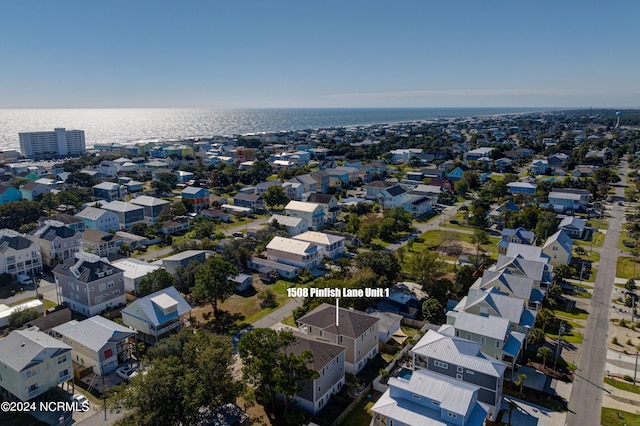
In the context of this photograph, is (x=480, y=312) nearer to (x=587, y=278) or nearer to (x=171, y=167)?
(x=587, y=278)

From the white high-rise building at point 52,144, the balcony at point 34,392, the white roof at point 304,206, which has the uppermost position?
the white high-rise building at point 52,144

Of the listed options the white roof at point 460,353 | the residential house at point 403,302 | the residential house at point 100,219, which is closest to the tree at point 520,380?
the white roof at point 460,353

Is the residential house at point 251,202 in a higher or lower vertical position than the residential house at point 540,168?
lower

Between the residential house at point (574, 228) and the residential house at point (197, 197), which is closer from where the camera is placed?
the residential house at point (574, 228)

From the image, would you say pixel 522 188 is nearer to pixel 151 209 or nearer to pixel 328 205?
pixel 328 205

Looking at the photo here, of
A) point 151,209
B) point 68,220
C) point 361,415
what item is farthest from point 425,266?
point 68,220

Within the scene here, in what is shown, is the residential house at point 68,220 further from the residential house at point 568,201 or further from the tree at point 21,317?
the residential house at point 568,201

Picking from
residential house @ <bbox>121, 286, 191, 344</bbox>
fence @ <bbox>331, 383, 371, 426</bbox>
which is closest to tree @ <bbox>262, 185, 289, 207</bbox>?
residential house @ <bbox>121, 286, 191, 344</bbox>
